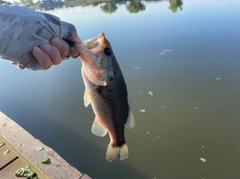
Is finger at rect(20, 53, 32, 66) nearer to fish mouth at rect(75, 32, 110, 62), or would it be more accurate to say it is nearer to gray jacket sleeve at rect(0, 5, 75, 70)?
gray jacket sleeve at rect(0, 5, 75, 70)

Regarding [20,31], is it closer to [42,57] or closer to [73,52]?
[42,57]

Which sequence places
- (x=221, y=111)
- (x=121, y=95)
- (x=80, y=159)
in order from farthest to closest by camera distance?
(x=221, y=111) → (x=80, y=159) → (x=121, y=95)

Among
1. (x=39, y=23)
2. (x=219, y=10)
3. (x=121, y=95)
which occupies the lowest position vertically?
(x=219, y=10)

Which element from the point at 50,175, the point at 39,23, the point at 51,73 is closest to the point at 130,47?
the point at 51,73

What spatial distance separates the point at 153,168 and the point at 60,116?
254cm

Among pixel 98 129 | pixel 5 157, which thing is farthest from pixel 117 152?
pixel 5 157

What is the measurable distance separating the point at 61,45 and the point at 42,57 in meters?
0.15

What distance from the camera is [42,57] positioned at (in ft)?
4.53

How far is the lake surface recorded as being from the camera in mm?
3783

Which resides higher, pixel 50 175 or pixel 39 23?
pixel 39 23

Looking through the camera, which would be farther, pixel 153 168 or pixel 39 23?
pixel 153 168

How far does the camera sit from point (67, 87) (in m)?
6.29

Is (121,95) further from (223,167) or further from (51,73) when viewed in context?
(51,73)

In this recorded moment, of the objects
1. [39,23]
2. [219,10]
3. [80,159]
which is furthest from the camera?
[219,10]
